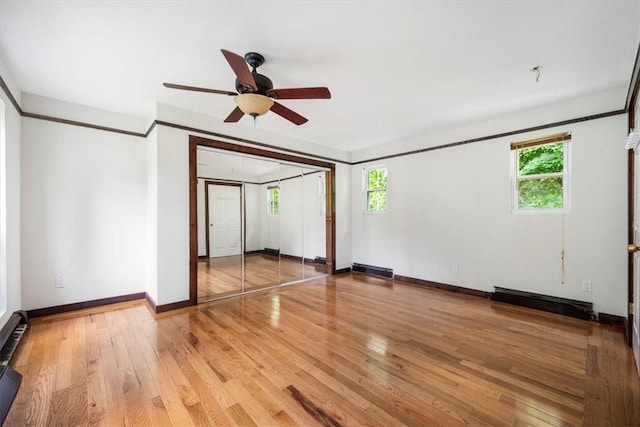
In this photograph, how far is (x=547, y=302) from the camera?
11.1 feet

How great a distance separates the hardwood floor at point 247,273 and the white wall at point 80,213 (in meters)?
0.91

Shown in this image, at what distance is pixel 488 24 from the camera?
6.63 ft

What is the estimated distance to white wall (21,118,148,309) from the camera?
3.16 meters

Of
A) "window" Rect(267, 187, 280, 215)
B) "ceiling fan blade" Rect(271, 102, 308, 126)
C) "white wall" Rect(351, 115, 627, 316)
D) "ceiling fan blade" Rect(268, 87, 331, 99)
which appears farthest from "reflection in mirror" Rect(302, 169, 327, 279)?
"ceiling fan blade" Rect(268, 87, 331, 99)

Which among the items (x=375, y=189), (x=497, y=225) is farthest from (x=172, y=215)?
(x=497, y=225)

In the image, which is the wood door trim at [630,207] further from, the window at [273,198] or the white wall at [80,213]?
the white wall at [80,213]

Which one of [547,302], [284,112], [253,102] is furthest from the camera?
[547,302]

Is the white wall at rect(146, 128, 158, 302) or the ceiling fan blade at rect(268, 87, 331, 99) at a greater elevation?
the ceiling fan blade at rect(268, 87, 331, 99)

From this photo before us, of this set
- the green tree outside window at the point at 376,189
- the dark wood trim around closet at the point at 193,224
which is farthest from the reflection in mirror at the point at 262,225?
the green tree outside window at the point at 376,189

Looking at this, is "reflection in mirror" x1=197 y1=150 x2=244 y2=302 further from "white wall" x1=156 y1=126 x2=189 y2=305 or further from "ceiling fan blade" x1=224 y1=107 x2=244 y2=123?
"ceiling fan blade" x1=224 y1=107 x2=244 y2=123

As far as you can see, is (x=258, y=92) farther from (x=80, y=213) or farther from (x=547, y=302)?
(x=547, y=302)

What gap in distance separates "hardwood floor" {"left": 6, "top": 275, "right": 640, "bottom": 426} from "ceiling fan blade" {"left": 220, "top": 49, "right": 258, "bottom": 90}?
2.25m

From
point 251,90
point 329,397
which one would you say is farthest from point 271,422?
point 251,90

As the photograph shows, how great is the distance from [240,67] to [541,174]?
3966 mm
